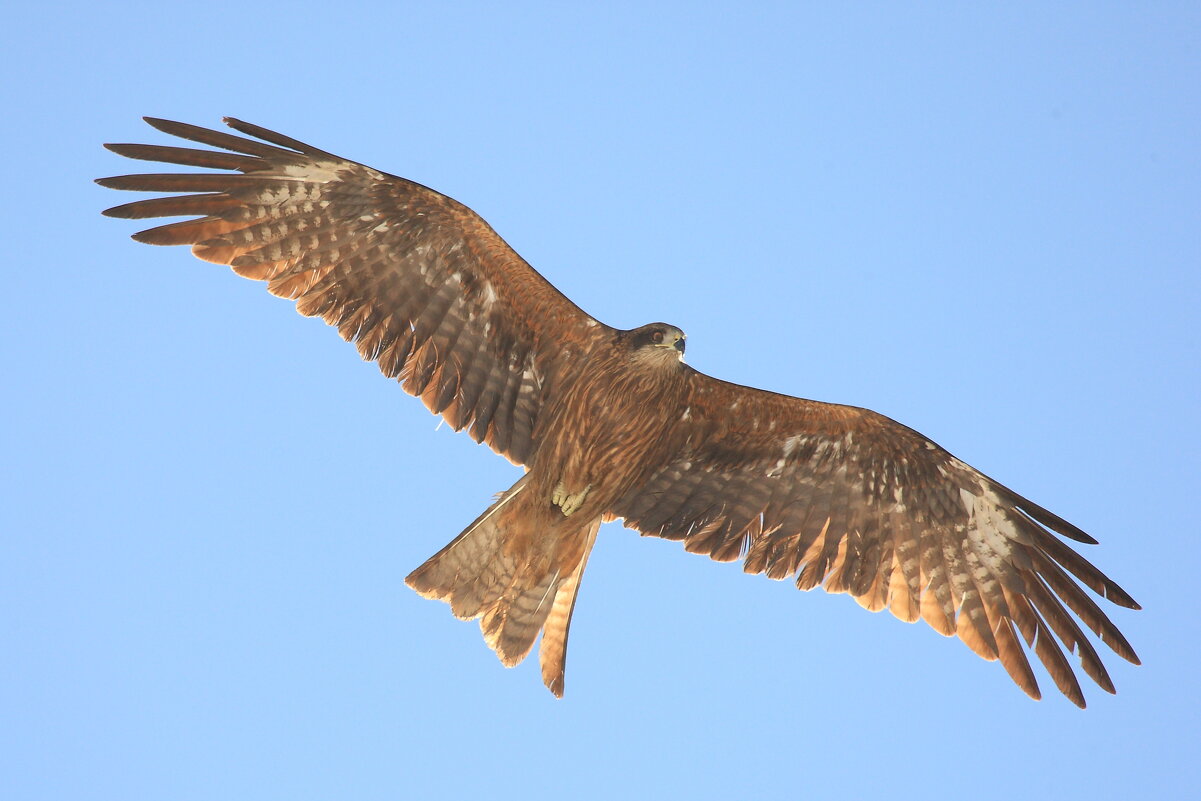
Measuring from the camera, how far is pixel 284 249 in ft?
32.5

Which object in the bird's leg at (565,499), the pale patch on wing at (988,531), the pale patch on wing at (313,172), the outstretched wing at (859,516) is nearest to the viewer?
the pale patch on wing at (313,172)

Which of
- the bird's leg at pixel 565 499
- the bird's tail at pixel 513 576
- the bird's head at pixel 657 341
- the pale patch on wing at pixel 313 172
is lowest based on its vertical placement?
the bird's tail at pixel 513 576

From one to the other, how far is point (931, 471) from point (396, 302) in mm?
4512

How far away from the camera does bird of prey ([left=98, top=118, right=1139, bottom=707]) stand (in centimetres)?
996

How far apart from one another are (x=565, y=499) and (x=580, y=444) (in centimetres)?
44

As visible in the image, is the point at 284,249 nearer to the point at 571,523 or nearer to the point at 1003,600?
the point at 571,523

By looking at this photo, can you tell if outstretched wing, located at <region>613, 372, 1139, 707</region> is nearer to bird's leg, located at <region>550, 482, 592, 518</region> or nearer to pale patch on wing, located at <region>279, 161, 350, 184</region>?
bird's leg, located at <region>550, 482, 592, 518</region>

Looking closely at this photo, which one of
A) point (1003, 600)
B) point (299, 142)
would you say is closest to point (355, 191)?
point (299, 142)

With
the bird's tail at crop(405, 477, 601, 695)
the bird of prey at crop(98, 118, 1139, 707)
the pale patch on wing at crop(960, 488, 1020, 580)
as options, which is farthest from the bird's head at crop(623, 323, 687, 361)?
the pale patch on wing at crop(960, 488, 1020, 580)

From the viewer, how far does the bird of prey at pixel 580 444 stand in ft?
32.7

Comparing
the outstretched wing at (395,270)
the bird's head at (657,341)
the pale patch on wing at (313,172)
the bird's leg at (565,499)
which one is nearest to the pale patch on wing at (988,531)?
the bird's head at (657,341)

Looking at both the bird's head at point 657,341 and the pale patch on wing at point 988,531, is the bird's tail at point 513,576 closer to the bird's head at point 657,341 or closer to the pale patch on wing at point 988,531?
the bird's head at point 657,341

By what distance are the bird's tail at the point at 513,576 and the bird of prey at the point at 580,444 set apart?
0.05ft

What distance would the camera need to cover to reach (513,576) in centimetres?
1027
